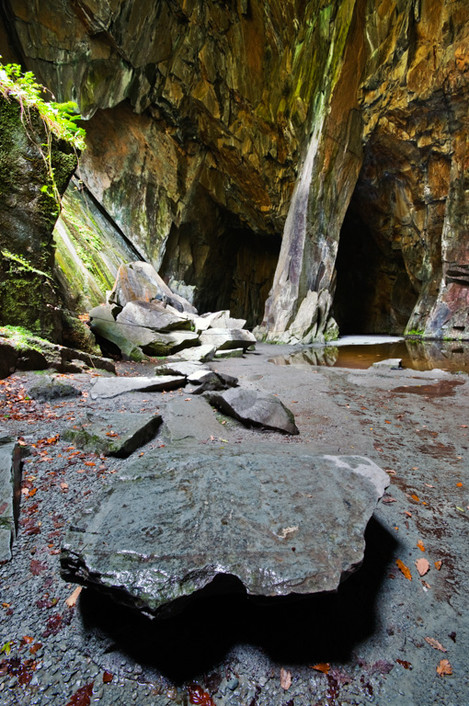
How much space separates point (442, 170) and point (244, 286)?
43.9 feet

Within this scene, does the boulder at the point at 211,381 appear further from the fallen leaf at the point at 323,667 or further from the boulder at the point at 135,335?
the fallen leaf at the point at 323,667

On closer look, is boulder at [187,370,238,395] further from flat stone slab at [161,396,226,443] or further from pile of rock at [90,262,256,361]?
pile of rock at [90,262,256,361]

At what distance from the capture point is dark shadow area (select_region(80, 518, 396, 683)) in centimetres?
92

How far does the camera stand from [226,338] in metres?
8.73

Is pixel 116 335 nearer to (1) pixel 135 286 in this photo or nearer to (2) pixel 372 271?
(1) pixel 135 286

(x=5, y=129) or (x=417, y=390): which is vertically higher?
(x=5, y=129)

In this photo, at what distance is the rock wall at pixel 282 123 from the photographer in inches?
472

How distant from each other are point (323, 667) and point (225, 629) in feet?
0.98

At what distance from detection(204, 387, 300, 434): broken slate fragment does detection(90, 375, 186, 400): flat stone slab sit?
826 mm

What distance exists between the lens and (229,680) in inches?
34.7

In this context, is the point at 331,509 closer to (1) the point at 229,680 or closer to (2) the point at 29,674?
(1) the point at 229,680

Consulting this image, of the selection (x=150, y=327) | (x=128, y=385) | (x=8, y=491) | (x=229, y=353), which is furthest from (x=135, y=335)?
(x=8, y=491)

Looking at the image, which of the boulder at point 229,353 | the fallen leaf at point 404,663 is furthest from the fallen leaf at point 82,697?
the boulder at point 229,353

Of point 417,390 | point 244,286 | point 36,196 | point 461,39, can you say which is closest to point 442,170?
point 461,39
